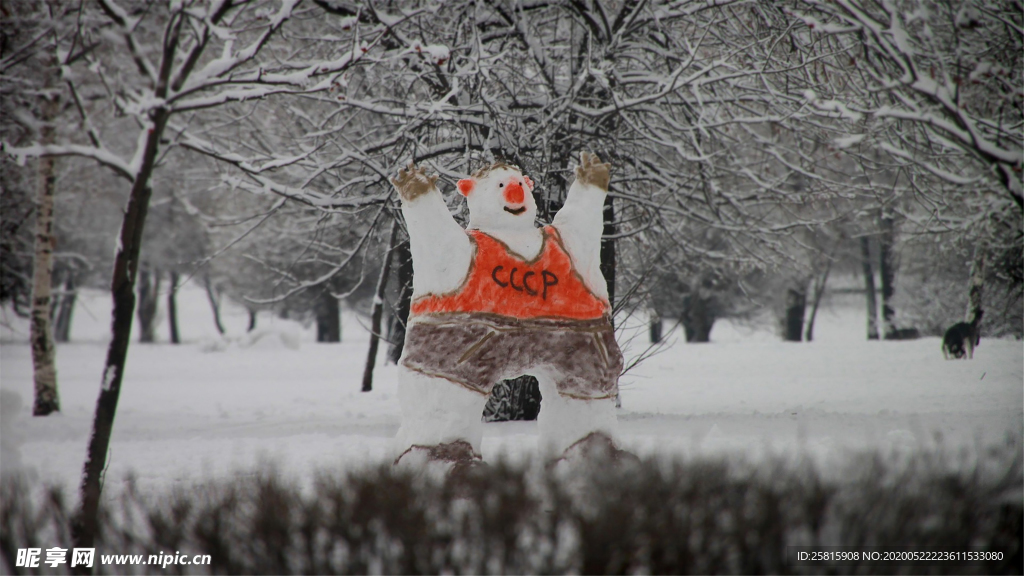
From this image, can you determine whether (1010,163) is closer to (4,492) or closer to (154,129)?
(154,129)

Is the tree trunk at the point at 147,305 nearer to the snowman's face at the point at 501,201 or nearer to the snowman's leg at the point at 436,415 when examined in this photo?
the snowman's face at the point at 501,201

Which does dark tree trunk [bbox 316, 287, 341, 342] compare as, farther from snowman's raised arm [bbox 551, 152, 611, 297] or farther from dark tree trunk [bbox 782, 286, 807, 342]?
snowman's raised arm [bbox 551, 152, 611, 297]

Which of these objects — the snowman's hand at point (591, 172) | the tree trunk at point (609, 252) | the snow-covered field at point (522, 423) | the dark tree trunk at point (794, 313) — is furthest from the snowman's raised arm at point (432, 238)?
the dark tree trunk at point (794, 313)

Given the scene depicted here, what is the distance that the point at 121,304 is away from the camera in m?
3.83

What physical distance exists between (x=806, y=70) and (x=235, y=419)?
798 centimetres

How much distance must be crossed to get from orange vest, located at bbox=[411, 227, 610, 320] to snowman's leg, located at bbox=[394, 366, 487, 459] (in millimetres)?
423

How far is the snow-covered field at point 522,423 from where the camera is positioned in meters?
5.29

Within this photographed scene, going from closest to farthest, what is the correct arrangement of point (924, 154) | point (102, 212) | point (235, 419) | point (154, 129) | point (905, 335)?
point (154, 129), point (924, 154), point (235, 419), point (905, 335), point (102, 212)

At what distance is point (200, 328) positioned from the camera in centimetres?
3956

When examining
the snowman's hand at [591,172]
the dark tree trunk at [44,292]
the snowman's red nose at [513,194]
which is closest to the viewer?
the snowman's red nose at [513,194]

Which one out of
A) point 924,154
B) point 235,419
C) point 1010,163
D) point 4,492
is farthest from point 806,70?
point 235,419

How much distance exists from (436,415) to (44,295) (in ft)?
27.8

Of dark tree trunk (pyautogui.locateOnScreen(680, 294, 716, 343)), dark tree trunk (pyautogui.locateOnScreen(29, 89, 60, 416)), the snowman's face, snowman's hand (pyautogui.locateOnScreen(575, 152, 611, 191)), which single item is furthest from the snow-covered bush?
dark tree trunk (pyautogui.locateOnScreen(680, 294, 716, 343))

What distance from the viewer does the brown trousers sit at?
387 cm
